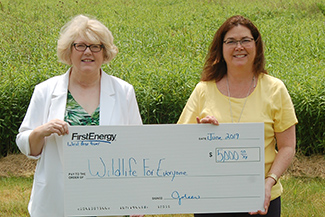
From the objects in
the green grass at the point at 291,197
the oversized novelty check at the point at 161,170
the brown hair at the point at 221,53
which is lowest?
the green grass at the point at 291,197

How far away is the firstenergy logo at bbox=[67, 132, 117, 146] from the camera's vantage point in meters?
2.52

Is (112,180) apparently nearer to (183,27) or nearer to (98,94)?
(98,94)

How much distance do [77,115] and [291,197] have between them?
2741 mm

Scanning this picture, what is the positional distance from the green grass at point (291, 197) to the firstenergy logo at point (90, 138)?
2.13 m

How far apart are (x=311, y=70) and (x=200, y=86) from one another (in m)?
4.09

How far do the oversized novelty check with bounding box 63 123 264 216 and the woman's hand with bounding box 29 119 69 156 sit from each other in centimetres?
8

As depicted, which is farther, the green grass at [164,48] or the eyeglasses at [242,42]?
the green grass at [164,48]

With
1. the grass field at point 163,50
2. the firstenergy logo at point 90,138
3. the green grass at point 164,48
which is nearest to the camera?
the firstenergy logo at point 90,138

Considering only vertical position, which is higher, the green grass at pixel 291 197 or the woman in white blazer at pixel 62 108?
the woman in white blazer at pixel 62 108

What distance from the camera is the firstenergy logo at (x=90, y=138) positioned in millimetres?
2520

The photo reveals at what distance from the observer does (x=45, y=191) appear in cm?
254

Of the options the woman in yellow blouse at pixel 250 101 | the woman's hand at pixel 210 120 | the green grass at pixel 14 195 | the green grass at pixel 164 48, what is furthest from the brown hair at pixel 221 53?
the green grass at pixel 164 48

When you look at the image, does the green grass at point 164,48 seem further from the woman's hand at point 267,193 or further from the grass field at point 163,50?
the woman's hand at point 267,193

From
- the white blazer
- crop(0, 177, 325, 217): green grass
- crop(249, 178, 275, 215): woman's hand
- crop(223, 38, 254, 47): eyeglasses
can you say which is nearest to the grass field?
crop(0, 177, 325, 217): green grass
